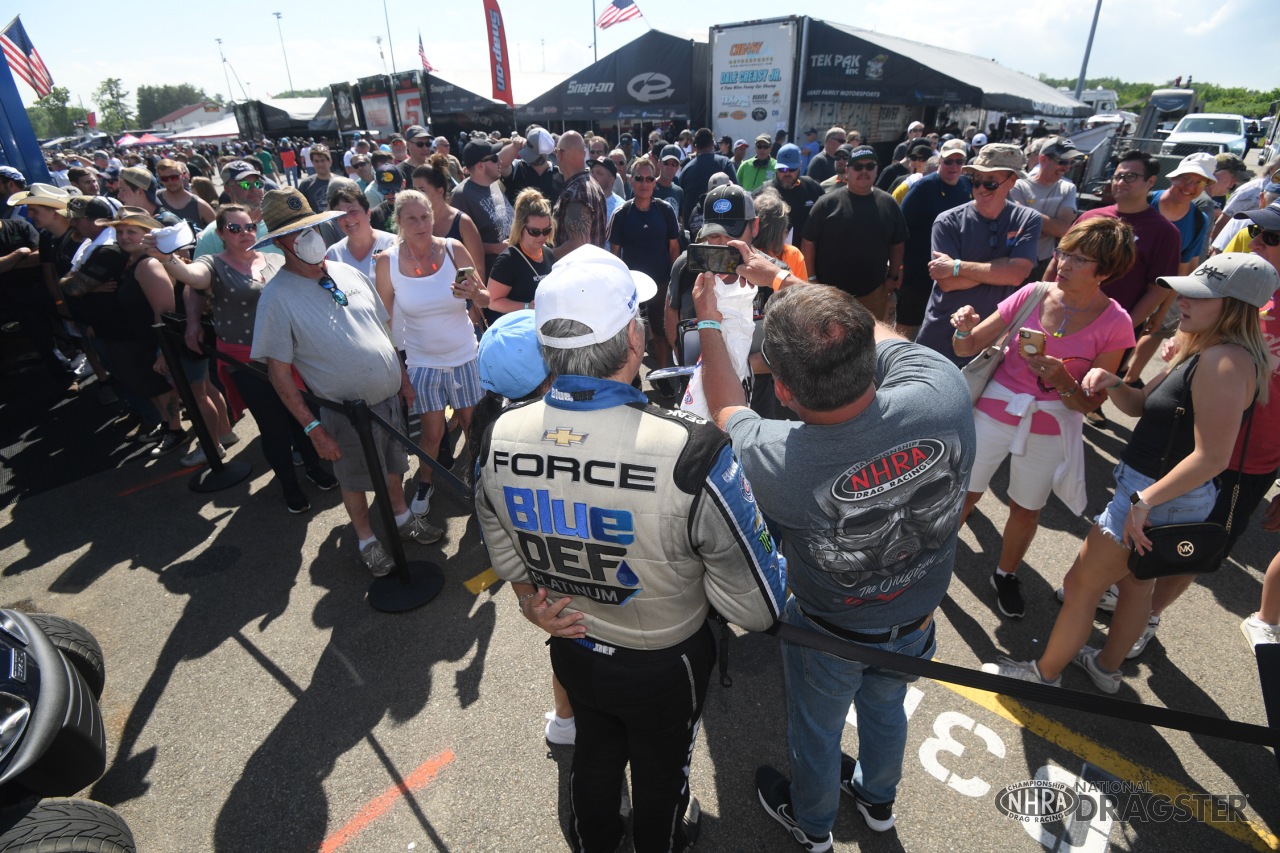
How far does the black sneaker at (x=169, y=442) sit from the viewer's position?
556 centimetres

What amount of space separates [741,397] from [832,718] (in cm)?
111

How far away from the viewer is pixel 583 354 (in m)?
1.55

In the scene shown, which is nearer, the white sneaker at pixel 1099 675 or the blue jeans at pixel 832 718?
the blue jeans at pixel 832 718

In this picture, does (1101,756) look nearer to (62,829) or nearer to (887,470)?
(887,470)

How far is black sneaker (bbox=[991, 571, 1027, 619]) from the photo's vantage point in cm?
342

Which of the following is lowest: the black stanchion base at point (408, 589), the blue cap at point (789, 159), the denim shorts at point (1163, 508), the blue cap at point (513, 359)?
the black stanchion base at point (408, 589)

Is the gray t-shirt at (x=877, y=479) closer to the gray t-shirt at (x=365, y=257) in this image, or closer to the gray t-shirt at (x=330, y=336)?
the gray t-shirt at (x=330, y=336)

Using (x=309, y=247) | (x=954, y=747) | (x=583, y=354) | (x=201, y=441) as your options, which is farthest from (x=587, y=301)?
(x=201, y=441)

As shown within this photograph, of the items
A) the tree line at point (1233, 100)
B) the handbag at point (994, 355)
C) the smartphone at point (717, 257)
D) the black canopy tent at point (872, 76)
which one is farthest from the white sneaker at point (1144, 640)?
the tree line at point (1233, 100)

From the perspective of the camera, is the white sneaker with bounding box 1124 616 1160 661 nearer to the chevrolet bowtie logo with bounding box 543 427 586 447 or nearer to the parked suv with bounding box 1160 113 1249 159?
the chevrolet bowtie logo with bounding box 543 427 586 447

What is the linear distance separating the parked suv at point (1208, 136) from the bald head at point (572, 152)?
20145 millimetres

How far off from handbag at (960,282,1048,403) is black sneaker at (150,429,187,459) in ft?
21.4

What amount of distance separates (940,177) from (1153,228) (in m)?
1.68

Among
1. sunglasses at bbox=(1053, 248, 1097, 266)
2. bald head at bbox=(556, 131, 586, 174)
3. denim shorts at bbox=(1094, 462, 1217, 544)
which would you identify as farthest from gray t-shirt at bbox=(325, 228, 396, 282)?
denim shorts at bbox=(1094, 462, 1217, 544)
